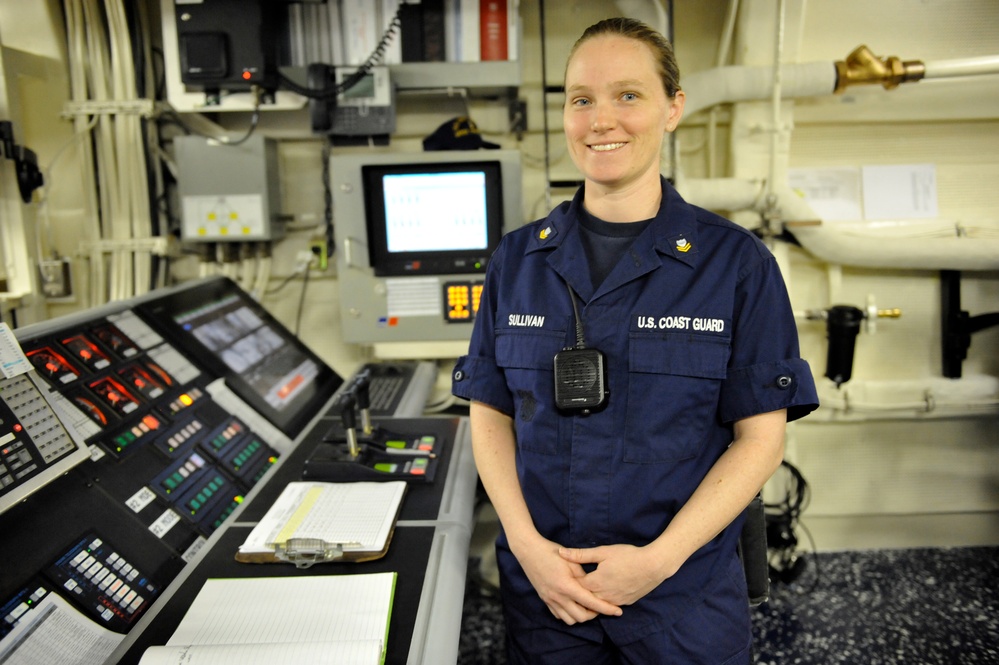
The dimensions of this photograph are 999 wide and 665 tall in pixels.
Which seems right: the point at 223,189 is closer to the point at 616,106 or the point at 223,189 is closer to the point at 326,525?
the point at 326,525

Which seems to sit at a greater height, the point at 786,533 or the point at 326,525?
the point at 326,525

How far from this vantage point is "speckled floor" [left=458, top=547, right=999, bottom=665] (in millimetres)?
2016

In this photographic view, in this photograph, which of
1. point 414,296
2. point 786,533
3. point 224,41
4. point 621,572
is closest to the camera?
point 621,572

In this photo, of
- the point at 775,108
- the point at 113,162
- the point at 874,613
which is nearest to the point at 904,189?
the point at 775,108

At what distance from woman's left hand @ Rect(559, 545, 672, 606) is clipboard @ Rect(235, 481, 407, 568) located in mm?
357

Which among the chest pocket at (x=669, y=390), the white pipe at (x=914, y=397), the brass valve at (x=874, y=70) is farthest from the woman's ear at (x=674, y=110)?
Answer: the white pipe at (x=914, y=397)

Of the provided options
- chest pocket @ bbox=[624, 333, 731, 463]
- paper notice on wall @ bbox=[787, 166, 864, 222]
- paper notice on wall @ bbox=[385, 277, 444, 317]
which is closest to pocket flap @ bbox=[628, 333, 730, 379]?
chest pocket @ bbox=[624, 333, 731, 463]

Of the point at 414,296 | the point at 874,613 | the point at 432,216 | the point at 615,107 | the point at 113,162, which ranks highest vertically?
the point at 113,162

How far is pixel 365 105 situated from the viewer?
7.00 ft

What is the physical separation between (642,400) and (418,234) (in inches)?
48.7

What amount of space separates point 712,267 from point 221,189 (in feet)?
5.79

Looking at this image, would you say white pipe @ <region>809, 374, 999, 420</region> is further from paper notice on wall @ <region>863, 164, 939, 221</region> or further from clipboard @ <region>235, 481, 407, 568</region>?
clipboard @ <region>235, 481, 407, 568</region>

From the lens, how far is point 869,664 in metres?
1.97

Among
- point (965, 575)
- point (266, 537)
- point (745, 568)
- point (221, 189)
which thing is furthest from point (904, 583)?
point (221, 189)
